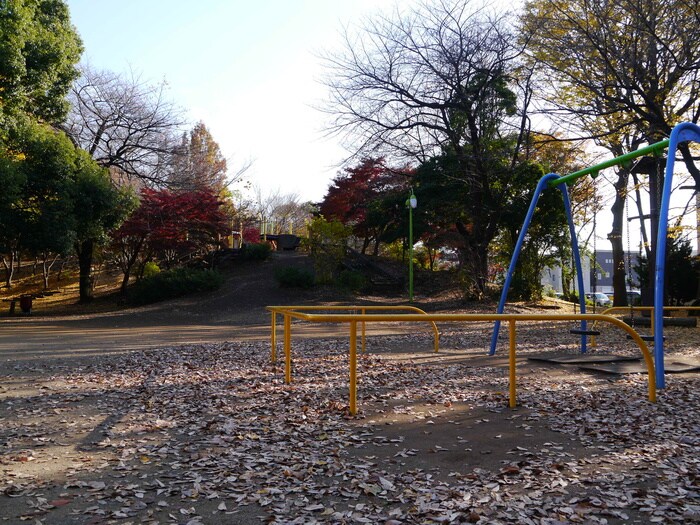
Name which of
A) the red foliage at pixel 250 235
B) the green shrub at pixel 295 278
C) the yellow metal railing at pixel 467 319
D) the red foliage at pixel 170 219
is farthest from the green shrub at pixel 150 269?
the yellow metal railing at pixel 467 319

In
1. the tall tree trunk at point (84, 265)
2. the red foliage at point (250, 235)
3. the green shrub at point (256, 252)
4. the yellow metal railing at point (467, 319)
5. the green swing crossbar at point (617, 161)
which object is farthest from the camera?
the red foliage at point (250, 235)

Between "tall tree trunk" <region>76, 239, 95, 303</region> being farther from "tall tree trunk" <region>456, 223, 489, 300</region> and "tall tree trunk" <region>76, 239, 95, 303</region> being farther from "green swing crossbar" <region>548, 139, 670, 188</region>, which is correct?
"green swing crossbar" <region>548, 139, 670, 188</region>

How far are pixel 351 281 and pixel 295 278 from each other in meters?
2.01

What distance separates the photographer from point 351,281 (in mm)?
20938

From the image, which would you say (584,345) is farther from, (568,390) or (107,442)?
(107,442)

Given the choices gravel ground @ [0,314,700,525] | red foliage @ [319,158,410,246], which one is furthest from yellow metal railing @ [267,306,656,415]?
red foliage @ [319,158,410,246]

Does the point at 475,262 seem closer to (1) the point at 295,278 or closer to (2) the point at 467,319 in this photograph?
(1) the point at 295,278

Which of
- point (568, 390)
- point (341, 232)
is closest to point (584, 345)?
point (568, 390)

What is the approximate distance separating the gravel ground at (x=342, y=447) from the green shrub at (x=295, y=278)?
42.5ft

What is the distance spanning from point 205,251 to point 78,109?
7468mm

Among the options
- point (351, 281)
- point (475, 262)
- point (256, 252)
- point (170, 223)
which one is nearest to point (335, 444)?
point (475, 262)

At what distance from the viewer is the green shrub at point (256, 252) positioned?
997 inches

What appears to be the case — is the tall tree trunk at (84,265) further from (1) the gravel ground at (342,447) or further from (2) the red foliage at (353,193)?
(1) the gravel ground at (342,447)

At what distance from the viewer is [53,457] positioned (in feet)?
13.0
